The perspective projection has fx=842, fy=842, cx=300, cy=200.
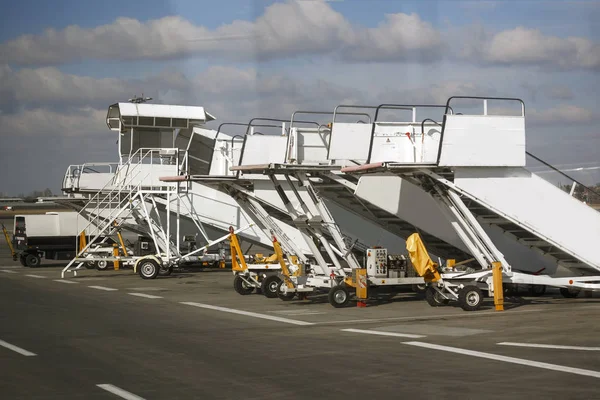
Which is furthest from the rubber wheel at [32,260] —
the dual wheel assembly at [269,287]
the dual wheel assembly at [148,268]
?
the dual wheel assembly at [269,287]

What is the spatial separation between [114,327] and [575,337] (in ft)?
28.8

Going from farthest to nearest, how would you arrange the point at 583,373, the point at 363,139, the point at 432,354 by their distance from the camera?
the point at 363,139, the point at 432,354, the point at 583,373

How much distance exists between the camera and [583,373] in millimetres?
11234

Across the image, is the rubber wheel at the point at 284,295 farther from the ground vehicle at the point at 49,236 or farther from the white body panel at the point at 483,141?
the ground vehicle at the point at 49,236

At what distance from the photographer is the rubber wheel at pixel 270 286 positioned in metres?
23.6

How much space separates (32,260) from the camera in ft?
133

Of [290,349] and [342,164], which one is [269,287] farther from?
[290,349]

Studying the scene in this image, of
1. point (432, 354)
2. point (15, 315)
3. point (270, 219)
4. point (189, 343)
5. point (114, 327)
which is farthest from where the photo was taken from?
point (270, 219)

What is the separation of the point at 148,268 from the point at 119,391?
→ 2157 cm

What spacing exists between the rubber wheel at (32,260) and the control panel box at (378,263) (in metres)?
24.3

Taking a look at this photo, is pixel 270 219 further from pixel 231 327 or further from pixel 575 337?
pixel 575 337

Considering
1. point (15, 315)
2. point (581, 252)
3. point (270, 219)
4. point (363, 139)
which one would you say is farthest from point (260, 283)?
point (581, 252)

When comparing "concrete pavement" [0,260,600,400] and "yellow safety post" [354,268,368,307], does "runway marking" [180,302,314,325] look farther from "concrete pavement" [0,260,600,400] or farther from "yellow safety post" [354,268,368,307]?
"yellow safety post" [354,268,368,307]

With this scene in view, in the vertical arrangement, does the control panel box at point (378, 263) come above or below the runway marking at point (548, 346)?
above
